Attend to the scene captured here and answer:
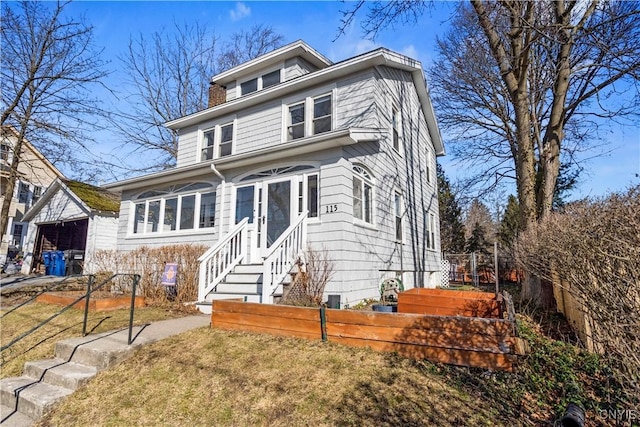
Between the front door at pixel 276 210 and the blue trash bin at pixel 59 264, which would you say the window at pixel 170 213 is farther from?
the blue trash bin at pixel 59 264

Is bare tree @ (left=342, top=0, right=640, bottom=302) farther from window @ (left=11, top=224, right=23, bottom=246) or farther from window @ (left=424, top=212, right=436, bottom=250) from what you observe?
window @ (left=11, top=224, right=23, bottom=246)

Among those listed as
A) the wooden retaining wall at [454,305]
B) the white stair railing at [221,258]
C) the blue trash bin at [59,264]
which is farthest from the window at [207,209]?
the blue trash bin at [59,264]

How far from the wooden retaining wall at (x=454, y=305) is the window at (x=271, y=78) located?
31.1 ft

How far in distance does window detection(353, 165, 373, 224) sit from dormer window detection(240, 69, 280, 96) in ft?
19.4

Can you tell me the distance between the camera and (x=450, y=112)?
18953 millimetres

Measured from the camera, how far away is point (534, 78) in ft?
43.2

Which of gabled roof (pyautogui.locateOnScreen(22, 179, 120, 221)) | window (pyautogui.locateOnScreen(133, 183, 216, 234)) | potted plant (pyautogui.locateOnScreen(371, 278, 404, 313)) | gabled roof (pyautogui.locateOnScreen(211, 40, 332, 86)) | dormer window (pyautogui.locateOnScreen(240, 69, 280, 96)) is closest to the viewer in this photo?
potted plant (pyautogui.locateOnScreen(371, 278, 404, 313))

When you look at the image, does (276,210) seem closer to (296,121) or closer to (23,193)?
(296,121)

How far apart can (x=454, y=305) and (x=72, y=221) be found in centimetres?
1907

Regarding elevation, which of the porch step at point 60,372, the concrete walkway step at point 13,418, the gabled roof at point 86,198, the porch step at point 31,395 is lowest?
the concrete walkway step at point 13,418

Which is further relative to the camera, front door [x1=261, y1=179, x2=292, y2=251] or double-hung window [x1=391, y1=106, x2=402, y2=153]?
double-hung window [x1=391, y1=106, x2=402, y2=153]

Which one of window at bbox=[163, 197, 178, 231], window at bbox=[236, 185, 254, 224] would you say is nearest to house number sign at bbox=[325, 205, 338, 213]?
window at bbox=[236, 185, 254, 224]

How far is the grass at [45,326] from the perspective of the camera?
4.98 m

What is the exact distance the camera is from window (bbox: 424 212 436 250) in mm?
14700
